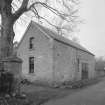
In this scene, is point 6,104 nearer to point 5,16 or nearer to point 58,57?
point 5,16

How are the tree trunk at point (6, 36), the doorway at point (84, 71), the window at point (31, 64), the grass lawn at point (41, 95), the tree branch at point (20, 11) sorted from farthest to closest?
the doorway at point (84, 71)
the window at point (31, 64)
the tree branch at point (20, 11)
the tree trunk at point (6, 36)
the grass lawn at point (41, 95)

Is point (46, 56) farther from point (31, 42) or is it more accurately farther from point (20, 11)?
point (20, 11)

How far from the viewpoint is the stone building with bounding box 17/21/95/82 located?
17281mm

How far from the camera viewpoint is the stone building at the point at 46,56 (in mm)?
17281

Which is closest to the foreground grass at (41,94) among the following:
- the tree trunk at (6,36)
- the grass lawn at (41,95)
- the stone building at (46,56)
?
the grass lawn at (41,95)

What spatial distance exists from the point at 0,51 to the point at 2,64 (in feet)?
7.71

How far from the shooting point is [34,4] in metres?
12.6

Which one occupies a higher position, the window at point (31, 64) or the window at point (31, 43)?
the window at point (31, 43)

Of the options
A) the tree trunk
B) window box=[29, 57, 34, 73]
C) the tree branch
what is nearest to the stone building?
window box=[29, 57, 34, 73]

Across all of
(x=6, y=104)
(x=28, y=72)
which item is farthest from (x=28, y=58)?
(x=6, y=104)

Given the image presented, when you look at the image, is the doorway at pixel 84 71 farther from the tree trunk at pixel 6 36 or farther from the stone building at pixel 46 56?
the tree trunk at pixel 6 36

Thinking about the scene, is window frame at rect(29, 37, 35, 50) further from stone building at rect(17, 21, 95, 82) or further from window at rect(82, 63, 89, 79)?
window at rect(82, 63, 89, 79)

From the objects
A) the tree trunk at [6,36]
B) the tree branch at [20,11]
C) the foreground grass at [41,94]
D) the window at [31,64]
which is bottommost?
the foreground grass at [41,94]

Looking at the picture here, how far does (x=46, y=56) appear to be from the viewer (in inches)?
696
